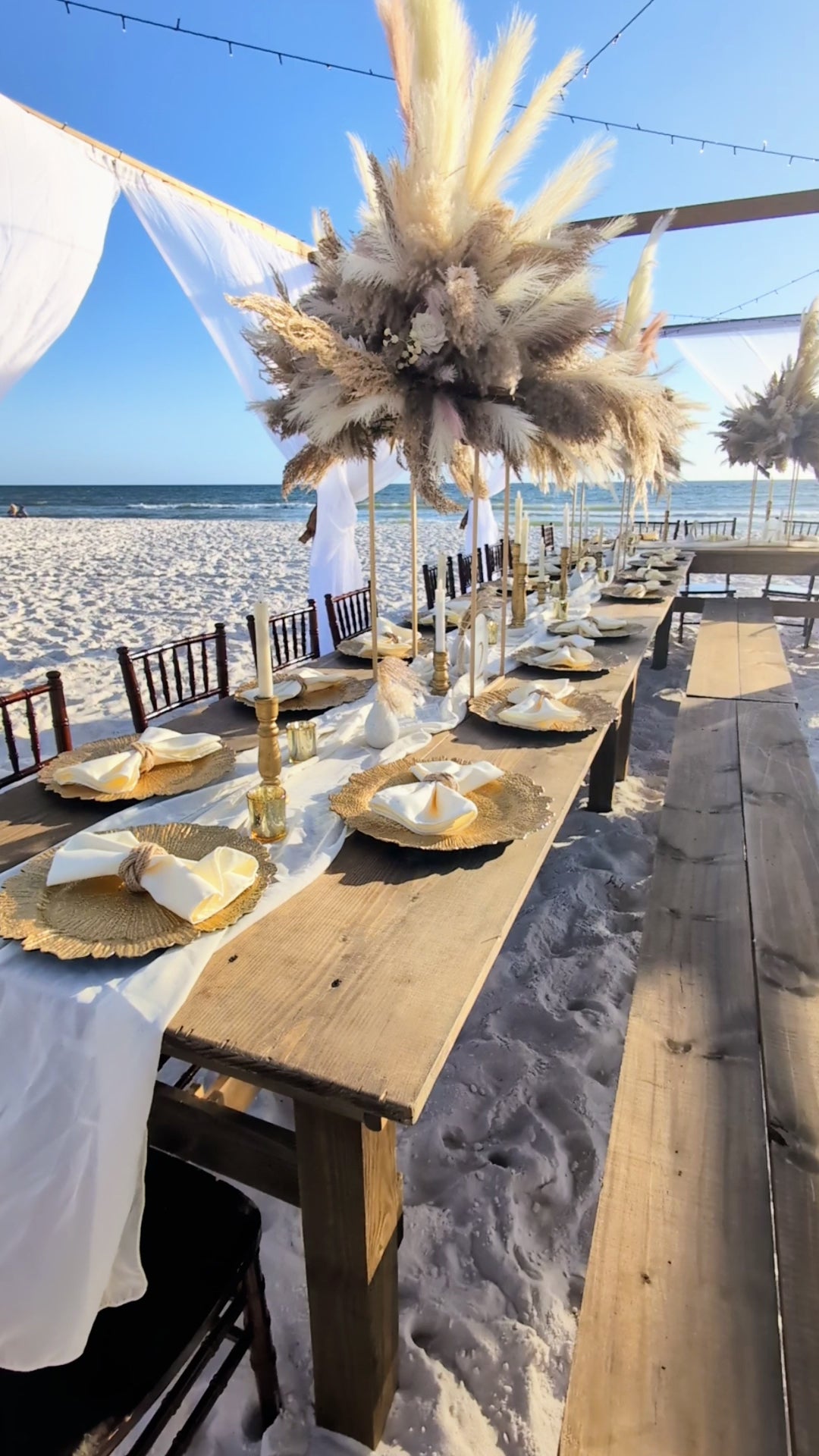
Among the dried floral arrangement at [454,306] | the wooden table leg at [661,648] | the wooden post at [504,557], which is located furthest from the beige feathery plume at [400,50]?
the wooden table leg at [661,648]

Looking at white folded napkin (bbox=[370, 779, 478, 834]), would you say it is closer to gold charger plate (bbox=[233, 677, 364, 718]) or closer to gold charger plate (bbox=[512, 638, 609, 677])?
gold charger plate (bbox=[233, 677, 364, 718])

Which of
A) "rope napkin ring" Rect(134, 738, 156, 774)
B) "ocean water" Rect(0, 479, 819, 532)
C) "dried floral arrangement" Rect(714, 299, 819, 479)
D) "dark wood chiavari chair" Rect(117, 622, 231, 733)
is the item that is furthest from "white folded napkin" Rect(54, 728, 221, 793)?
"ocean water" Rect(0, 479, 819, 532)

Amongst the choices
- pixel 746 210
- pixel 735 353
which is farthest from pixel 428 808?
pixel 735 353

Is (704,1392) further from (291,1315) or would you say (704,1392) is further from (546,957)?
(546,957)

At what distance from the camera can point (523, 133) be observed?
137 centimetres

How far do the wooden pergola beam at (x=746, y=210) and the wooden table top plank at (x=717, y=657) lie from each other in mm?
3485

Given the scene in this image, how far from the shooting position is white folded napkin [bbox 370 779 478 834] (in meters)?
1.14

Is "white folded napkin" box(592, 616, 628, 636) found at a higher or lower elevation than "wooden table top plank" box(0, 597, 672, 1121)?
higher

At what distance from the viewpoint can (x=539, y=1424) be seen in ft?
3.41

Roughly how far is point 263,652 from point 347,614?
8.58 feet

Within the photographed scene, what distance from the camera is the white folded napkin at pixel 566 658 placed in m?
2.23

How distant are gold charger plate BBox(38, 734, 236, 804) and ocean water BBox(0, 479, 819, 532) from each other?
44.1ft

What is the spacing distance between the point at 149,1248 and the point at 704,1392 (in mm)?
654

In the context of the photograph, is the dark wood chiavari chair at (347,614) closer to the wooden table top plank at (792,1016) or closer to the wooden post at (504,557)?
the wooden post at (504,557)
